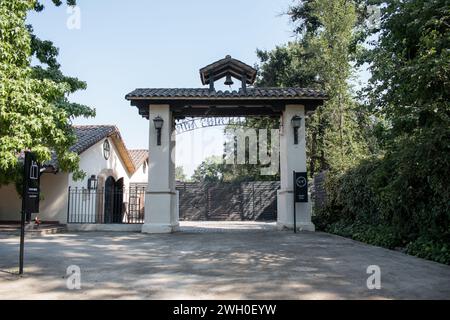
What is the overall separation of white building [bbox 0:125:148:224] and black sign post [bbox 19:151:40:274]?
6855 millimetres

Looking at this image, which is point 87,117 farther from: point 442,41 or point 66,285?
point 442,41

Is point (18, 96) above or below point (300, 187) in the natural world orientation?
above

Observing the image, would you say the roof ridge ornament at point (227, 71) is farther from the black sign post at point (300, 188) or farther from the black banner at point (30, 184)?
the black banner at point (30, 184)

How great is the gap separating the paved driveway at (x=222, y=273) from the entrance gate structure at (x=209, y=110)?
3511 millimetres

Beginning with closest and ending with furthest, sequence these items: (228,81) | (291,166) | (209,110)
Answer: (291,166) < (228,81) < (209,110)

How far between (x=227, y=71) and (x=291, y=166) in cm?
370

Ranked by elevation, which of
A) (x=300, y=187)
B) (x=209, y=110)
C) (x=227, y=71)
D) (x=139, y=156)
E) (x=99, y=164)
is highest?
(x=227, y=71)

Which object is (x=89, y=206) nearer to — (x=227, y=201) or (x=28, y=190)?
(x=227, y=201)

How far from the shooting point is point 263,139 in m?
24.5

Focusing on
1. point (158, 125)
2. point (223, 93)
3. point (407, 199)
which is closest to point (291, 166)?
point (223, 93)

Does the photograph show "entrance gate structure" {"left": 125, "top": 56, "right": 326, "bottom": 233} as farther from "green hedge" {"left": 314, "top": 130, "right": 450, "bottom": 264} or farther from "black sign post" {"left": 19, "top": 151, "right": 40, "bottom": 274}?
"black sign post" {"left": 19, "top": 151, "right": 40, "bottom": 274}

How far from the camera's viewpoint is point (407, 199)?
709 cm

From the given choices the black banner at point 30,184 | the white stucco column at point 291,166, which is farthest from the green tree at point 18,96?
the white stucco column at point 291,166

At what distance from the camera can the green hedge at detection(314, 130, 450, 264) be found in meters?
5.33
